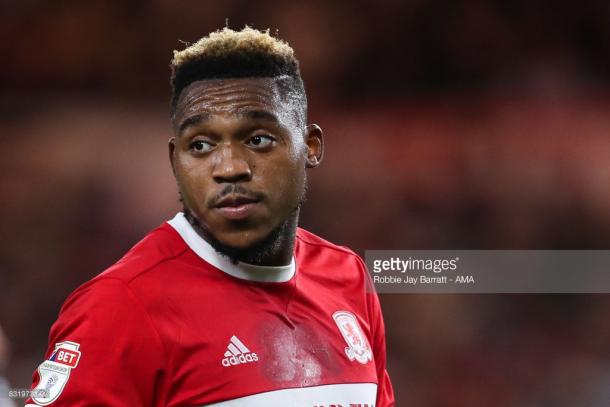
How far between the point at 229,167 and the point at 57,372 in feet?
1.64

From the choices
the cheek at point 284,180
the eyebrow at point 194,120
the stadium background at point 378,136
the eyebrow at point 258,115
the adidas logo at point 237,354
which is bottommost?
the adidas logo at point 237,354

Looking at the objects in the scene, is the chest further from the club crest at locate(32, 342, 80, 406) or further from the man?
the club crest at locate(32, 342, 80, 406)

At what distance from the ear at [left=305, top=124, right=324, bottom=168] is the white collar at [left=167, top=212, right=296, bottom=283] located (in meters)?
0.26

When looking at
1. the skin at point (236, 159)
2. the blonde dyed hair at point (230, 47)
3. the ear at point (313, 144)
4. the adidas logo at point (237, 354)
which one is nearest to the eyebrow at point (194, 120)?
the skin at point (236, 159)

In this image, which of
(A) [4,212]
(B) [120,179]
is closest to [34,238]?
(A) [4,212]

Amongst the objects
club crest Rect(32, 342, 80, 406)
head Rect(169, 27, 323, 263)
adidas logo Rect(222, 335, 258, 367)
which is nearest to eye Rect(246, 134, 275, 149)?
head Rect(169, 27, 323, 263)

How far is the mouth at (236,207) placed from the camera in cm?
175

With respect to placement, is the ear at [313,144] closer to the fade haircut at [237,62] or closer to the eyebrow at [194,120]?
the fade haircut at [237,62]

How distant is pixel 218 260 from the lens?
1.83 metres

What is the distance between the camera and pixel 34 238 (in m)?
4.43

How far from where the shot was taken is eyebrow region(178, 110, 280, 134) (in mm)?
1753

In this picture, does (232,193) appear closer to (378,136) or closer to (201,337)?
(201,337)

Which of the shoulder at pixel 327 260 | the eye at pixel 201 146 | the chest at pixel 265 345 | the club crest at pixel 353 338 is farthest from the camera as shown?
the shoulder at pixel 327 260

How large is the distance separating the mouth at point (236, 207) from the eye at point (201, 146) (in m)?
0.11
